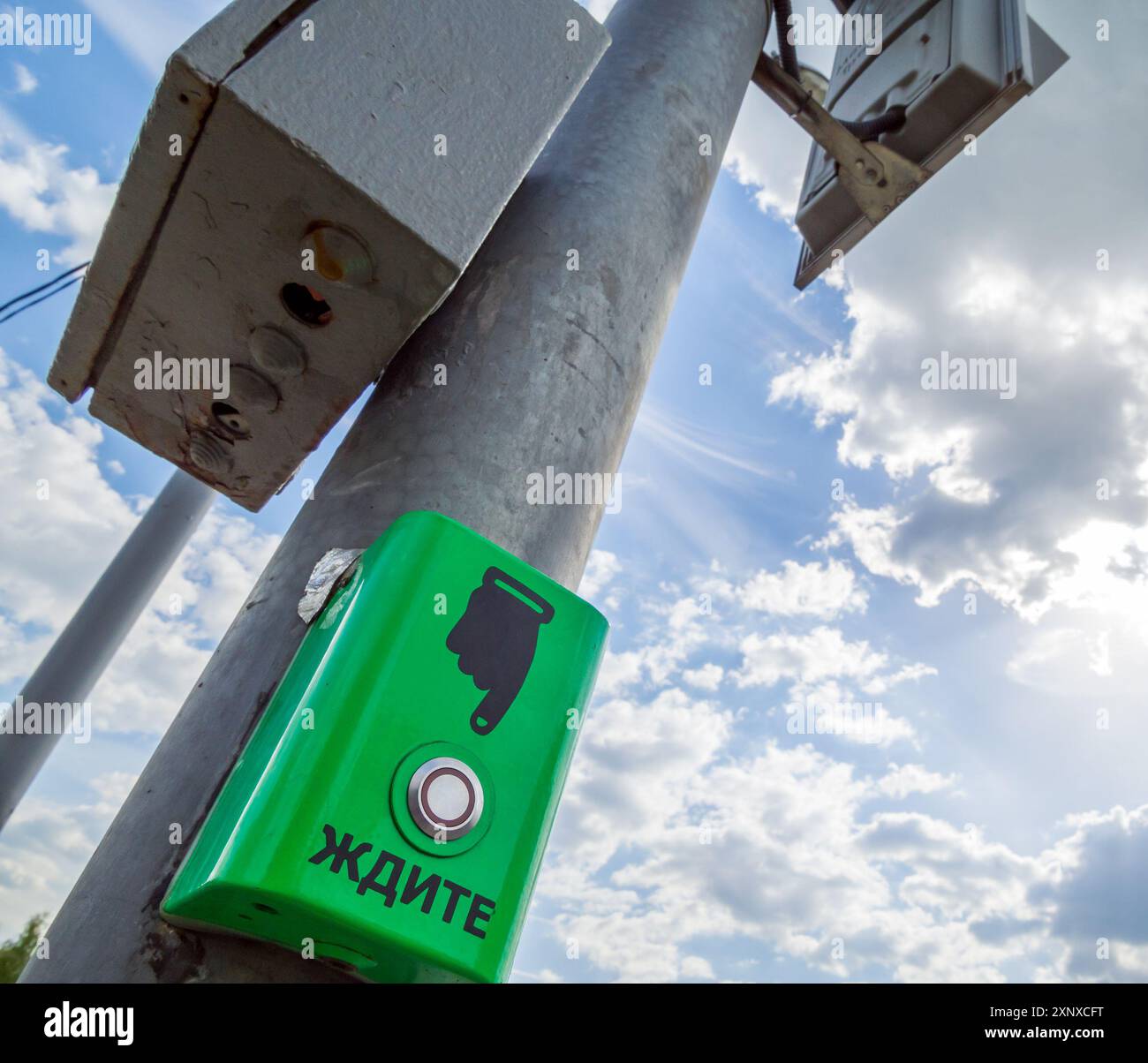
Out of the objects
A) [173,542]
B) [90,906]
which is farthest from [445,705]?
[173,542]

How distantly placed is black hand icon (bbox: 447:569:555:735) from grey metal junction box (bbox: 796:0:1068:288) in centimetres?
238

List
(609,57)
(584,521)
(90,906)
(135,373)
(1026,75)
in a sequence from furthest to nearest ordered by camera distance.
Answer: (1026,75) → (609,57) → (135,373) → (584,521) → (90,906)

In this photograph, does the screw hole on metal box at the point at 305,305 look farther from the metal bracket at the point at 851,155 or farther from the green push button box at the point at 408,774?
the metal bracket at the point at 851,155

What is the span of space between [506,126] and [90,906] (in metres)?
1.21

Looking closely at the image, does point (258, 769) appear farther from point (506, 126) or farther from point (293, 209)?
point (506, 126)

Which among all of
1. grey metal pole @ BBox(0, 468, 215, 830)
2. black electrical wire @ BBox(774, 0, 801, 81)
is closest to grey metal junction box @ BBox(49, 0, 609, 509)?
black electrical wire @ BBox(774, 0, 801, 81)

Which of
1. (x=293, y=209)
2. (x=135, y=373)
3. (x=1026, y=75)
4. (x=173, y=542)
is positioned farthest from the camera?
(x=173, y=542)

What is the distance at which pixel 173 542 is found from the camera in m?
5.54

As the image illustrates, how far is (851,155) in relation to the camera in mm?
2924

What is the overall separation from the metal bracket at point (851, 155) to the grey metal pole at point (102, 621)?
4220 millimetres

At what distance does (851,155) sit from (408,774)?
2809mm

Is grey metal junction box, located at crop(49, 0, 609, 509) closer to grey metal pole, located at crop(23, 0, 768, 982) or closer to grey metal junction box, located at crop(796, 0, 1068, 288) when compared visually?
grey metal pole, located at crop(23, 0, 768, 982)

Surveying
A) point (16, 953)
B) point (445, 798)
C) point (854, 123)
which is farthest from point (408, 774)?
point (16, 953)

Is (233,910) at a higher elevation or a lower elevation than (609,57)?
lower
